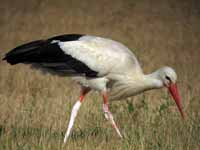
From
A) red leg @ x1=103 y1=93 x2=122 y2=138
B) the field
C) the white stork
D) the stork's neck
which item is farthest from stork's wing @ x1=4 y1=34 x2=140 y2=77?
the field

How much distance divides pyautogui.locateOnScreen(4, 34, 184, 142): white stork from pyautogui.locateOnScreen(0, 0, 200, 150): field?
0.34m

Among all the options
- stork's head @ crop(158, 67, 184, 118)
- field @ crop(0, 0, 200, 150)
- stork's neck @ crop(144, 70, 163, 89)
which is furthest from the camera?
stork's neck @ crop(144, 70, 163, 89)

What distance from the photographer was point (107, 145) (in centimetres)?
765

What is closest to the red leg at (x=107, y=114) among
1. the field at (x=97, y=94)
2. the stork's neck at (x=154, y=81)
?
the field at (x=97, y=94)

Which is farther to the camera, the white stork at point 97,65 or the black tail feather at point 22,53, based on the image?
the black tail feather at point 22,53

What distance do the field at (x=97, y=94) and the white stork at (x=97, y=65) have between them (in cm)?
34

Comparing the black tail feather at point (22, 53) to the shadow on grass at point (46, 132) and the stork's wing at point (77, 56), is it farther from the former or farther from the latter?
the shadow on grass at point (46, 132)

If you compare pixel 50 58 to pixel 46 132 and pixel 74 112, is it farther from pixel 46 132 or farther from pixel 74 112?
pixel 46 132

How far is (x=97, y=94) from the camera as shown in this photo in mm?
10992

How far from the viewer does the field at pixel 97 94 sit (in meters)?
7.98

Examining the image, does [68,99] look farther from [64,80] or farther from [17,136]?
[17,136]

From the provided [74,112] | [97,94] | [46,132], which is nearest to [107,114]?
[74,112]

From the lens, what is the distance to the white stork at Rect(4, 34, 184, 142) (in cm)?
837

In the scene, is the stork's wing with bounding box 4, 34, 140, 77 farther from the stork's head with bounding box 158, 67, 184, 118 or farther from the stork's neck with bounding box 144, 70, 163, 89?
the stork's head with bounding box 158, 67, 184, 118
